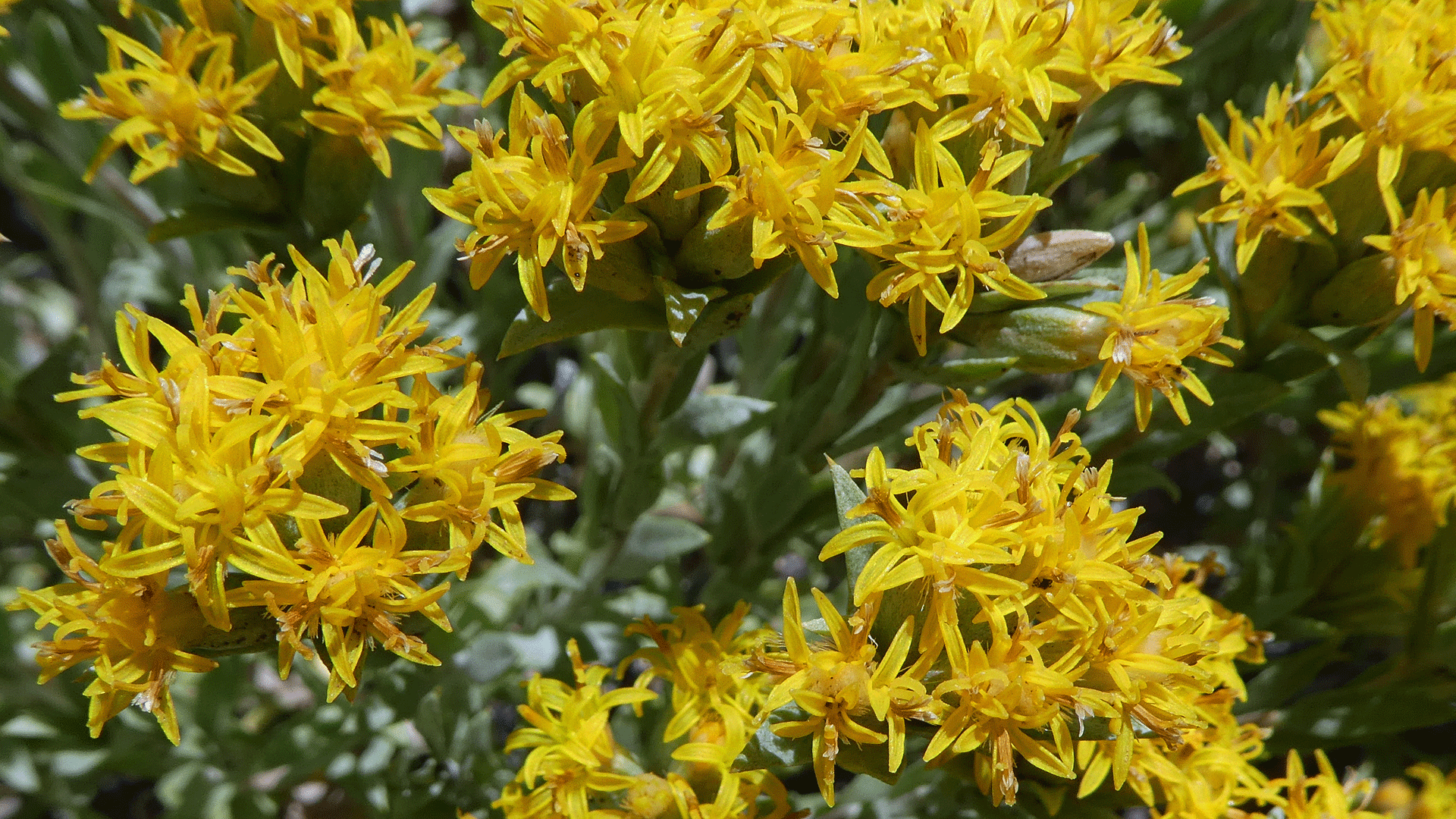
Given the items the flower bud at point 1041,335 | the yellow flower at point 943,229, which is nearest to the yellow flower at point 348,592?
the yellow flower at point 943,229

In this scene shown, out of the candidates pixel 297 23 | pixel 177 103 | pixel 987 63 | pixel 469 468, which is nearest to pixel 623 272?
pixel 469 468

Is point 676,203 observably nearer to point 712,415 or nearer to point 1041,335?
point 712,415

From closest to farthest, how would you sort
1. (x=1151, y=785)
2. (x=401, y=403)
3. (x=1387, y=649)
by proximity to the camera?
(x=401, y=403) < (x=1151, y=785) < (x=1387, y=649)

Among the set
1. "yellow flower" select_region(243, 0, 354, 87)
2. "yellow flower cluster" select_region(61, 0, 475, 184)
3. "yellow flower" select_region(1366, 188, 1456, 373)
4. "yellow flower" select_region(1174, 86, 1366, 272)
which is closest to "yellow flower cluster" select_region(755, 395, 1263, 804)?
"yellow flower" select_region(1174, 86, 1366, 272)

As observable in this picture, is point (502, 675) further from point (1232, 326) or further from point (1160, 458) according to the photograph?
point (1232, 326)

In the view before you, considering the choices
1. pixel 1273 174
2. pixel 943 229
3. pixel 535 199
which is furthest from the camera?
pixel 1273 174

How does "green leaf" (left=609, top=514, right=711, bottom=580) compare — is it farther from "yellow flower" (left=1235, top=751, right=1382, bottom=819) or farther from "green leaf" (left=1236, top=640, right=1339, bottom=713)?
"green leaf" (left=1236, top=640, right=1339, bottom=713)

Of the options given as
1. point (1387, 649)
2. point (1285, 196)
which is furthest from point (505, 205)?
point (1387, 649)
